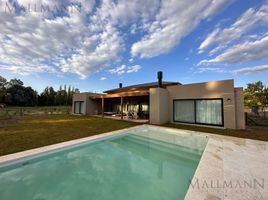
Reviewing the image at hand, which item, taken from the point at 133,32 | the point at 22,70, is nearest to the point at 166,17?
the point at 133,32

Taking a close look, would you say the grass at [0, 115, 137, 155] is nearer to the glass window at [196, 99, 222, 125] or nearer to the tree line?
the glass window at [196, 99, 222, 125]

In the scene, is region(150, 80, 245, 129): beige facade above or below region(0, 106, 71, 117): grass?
above

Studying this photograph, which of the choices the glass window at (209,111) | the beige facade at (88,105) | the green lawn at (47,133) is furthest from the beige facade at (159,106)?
the beige facade at (88,105)

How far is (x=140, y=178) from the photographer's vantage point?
11.7 ft

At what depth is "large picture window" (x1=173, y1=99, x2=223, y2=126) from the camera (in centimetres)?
938

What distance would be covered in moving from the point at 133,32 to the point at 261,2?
895 cm

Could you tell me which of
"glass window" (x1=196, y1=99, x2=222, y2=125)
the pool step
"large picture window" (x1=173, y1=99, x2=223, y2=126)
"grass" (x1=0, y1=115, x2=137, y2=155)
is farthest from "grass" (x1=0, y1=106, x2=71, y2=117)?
"glass window" (x1=196, y1=99, x2=222, y2=125)

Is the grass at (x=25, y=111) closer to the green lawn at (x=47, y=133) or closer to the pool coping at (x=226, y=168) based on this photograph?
the green lawn at (x=47, y=133)

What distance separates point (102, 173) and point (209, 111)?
8.96 meters

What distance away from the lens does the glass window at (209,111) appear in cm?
932

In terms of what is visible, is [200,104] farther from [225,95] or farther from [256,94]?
[256,94]

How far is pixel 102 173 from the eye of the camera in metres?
3.78

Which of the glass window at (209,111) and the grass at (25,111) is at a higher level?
the glass window at (209,111)

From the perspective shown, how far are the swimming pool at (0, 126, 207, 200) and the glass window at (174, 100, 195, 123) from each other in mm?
5097
